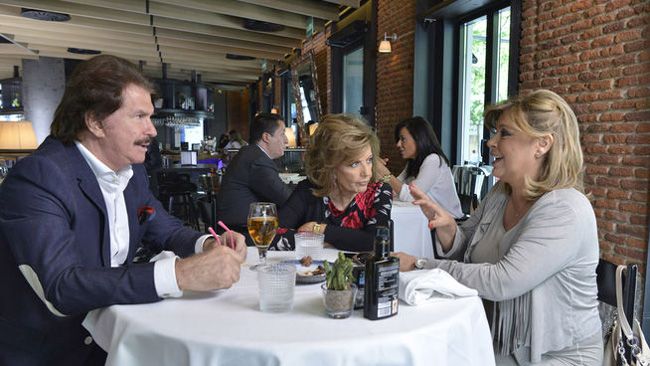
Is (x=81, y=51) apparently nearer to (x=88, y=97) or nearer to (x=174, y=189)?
(x=174, y=189)

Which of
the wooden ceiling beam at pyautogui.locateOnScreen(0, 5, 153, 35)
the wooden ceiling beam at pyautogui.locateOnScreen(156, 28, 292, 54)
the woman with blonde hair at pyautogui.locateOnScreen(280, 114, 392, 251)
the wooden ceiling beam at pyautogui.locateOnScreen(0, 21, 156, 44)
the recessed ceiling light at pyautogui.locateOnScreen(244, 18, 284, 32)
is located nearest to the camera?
the woman with blonde hair at pyautogui.locateOnScreen(280, 114, 392, 251)

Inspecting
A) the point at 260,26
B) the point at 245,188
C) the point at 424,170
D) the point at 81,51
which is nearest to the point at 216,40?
the point at 260,26

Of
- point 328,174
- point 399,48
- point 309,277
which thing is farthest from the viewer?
point 399,48

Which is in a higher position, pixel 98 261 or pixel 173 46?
pixel 173 46

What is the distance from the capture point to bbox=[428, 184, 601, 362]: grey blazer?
150 centimetres

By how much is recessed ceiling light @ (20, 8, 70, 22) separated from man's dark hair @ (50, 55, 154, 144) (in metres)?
8.24

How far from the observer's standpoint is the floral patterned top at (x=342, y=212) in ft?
7.21

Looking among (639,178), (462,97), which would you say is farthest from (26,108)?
(639,178)

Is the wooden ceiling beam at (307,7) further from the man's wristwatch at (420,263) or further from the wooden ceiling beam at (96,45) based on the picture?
the man's wristwatch at (420,263)

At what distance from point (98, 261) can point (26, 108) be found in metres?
15.9

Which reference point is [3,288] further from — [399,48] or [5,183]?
[399,48]

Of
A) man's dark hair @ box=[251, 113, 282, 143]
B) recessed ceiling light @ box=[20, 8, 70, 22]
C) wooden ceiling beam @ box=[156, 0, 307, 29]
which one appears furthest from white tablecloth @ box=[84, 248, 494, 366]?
recessed ceiling light @ box=[20, 8, 70, 22]

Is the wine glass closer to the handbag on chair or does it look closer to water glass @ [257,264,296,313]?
water glass @ [257,264,296,313]

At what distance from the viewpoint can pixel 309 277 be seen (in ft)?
4.78
